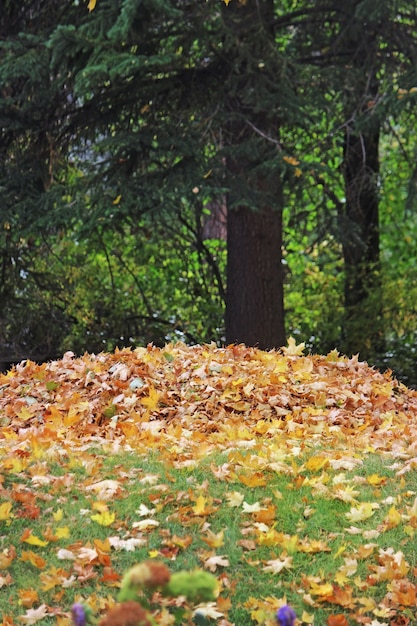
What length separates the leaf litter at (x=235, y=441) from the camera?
11.9 feet

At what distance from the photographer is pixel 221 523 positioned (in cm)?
399

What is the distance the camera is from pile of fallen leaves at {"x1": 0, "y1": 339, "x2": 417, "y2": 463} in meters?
5.24

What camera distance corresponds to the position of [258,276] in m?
9.38

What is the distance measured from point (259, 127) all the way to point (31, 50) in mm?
2680

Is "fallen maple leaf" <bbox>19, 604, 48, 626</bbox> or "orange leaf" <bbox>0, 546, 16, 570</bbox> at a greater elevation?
"orange leaf" <bbox>0, 546, 16, 570</bbox>

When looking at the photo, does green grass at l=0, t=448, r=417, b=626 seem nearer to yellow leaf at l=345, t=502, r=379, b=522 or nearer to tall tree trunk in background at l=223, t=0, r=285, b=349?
yellow leaf at l=345, t=502, r=379, b=522

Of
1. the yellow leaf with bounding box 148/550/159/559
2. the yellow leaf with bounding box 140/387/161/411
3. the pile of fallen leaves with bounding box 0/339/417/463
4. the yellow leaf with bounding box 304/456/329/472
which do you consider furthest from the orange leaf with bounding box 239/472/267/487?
the yellow leaf with bounding box 140/387/161/411

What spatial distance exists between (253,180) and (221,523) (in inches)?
215

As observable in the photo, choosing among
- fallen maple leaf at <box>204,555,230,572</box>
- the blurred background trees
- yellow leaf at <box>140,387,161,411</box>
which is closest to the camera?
fallen maple leaf at <box>204,555,230,572</box>

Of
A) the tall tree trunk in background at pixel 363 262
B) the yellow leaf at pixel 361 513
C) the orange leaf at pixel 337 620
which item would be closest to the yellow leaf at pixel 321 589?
the orange leaf at pixel 337 620

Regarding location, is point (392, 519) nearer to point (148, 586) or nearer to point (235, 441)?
point (235, 441)

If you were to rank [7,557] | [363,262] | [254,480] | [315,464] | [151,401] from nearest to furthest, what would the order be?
1. [7,557]
2. [254,480]
3. [315,464]
4. [151,401]
5. [363,262]

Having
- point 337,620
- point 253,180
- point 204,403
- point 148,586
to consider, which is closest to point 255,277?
point 253,180

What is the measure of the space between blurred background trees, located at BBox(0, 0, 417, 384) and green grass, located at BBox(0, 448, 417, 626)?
396 cm
